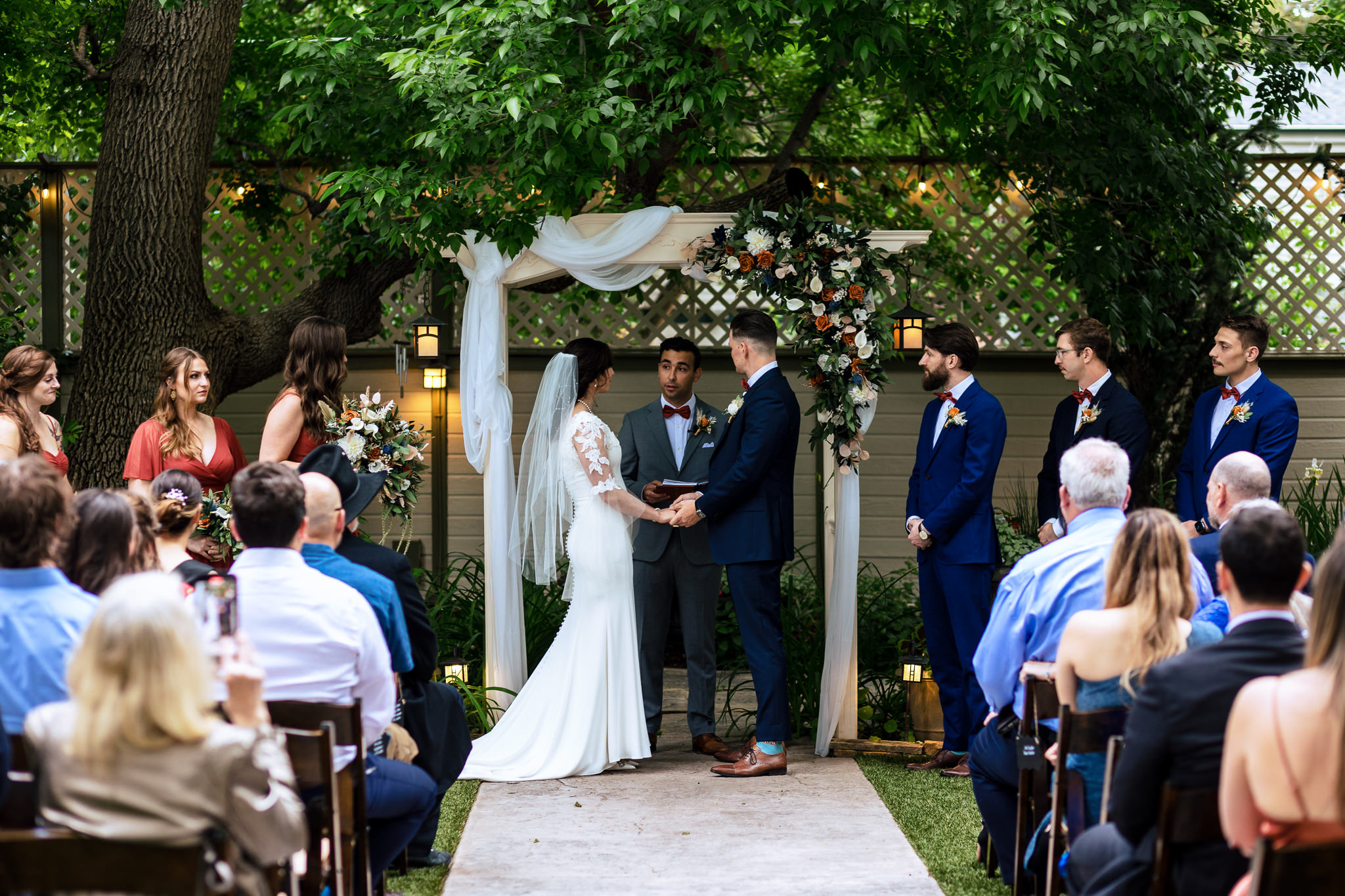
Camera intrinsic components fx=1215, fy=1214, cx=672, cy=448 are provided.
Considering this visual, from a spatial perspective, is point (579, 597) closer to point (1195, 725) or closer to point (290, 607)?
point (290, 607)

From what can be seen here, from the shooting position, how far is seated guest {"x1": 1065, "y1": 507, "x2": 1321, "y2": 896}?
2.25 metres

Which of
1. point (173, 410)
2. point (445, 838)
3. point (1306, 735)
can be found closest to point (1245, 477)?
point (1306, 735)

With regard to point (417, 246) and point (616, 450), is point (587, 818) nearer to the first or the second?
point (616, 450)

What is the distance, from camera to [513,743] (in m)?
5.13

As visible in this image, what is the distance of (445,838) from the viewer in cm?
427

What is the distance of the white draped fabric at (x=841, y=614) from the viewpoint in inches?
214

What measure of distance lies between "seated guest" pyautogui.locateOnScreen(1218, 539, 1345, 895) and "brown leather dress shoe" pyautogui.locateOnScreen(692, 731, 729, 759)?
139 inches

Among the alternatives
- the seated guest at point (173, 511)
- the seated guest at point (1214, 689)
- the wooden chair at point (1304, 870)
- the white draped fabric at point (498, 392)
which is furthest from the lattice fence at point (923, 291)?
the wooden chair at point (1304, 870)

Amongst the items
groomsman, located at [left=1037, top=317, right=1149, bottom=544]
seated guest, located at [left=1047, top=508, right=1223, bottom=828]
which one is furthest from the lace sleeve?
seated guest, located at [left=1047, top=508, right=1223, bottom=828]

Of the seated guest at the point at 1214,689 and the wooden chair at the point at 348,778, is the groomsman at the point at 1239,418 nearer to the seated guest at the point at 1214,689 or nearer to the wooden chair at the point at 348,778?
the seated guest at the point at 1214,689

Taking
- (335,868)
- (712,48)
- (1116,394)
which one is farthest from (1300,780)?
(712,48)

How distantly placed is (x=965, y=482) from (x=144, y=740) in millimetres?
3763

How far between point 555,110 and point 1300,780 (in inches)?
150

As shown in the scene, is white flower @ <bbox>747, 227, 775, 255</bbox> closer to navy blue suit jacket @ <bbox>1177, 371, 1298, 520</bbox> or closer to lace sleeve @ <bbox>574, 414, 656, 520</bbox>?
lace sleeve @ <bbox>574, 414, 656, 520</bbox>
